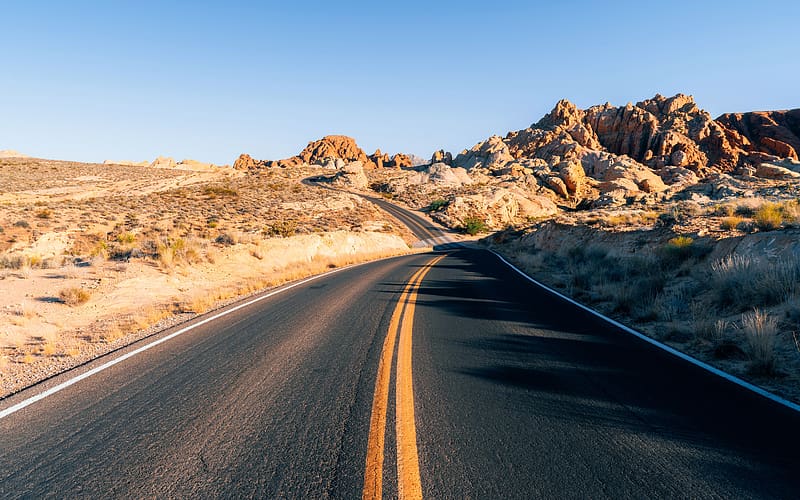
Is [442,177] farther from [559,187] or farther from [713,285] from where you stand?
[713,285]

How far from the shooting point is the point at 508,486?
2.72 metres

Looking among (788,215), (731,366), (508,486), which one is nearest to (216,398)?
(508,486)

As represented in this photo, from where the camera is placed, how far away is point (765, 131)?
91938 millimetres

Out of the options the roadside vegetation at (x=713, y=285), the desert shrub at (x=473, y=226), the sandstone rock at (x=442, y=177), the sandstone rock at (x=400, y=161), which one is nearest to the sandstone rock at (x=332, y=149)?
the sandstone rock at (x=400, y=161)

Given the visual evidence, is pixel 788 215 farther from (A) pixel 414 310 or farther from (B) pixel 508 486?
(B) pixel 508 486

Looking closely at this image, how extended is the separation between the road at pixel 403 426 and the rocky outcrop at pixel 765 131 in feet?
377

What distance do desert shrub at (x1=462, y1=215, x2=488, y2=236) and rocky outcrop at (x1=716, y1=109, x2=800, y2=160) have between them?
2834 inches

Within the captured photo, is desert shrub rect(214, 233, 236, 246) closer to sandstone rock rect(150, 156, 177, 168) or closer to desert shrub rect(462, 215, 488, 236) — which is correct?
desert shrub rect(462, 215, 488, 236)

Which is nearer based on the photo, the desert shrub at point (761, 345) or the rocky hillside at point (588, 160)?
the desert shrub at point (761, 345)

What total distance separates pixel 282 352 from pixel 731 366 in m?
6.33

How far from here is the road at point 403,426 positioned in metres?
2.80

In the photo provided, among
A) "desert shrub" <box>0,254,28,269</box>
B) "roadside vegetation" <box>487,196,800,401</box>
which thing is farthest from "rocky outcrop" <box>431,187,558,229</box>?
"desert shrub" <box>0,254,28,269</box>

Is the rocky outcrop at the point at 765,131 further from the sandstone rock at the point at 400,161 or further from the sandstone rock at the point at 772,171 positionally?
the sandstone rock at the point at 400,161

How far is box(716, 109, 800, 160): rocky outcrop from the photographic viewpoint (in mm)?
87812
